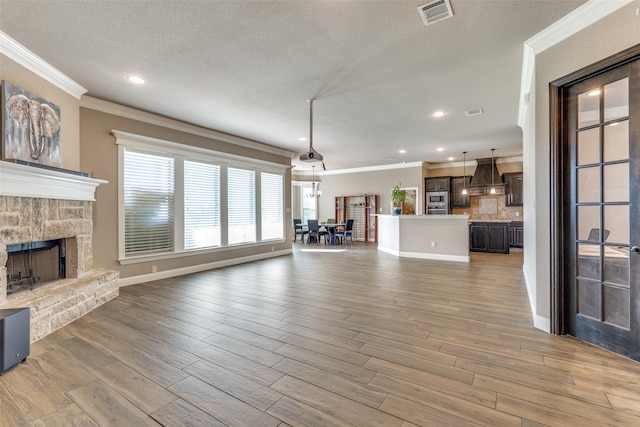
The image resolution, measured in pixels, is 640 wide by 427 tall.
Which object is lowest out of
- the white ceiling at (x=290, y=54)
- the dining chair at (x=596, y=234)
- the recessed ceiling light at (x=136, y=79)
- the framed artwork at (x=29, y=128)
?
the dining chair at (x=596, y=234)

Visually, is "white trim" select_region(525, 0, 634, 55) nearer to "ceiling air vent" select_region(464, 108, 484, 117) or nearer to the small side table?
"ceiling air vent" select_region(464, 108, 484, 117)

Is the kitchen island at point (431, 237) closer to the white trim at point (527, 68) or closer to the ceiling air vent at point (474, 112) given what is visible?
the ceiling air vent at point (474, 112)

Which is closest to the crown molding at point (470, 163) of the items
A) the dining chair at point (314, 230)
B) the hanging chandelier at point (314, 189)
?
the hanging chandelier at point (314, 189)

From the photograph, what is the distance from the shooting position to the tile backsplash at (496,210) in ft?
29.5

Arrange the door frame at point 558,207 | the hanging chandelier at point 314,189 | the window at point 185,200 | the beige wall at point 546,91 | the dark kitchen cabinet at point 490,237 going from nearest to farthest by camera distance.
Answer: the beige wall at point 546,91, the door frame at point 558,207, the window at point 185,200, the dark kitchen cabinet at point 490,237, the hanging chandelier at point 314,189

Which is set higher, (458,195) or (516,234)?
(458,195)

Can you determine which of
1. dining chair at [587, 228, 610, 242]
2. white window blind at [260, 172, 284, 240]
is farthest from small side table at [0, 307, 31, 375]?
white window blind at [260, 172, 284, 240]

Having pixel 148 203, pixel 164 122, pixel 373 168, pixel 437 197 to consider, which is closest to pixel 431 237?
pixel 437 197

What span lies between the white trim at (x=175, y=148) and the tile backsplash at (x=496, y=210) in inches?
282

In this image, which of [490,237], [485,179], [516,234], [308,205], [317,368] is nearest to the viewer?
[317,368]

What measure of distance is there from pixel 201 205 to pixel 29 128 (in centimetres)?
288

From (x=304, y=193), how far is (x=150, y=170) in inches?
316

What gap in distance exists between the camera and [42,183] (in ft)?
10.1

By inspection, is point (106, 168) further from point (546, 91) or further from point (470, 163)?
point (470, 163)
